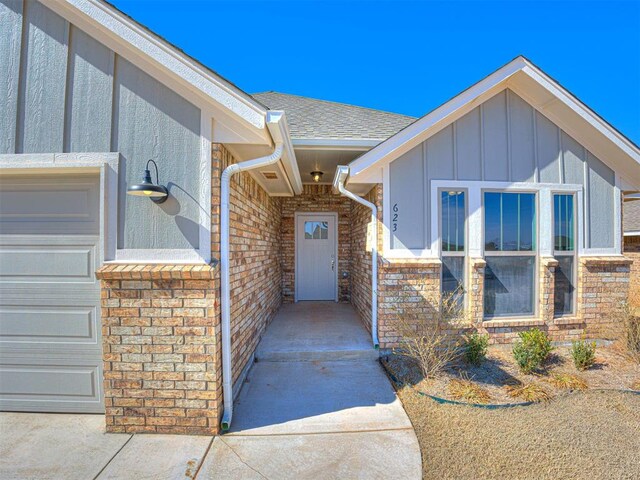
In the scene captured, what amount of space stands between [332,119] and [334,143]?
1342 mm

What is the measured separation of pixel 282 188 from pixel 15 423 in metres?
4.26

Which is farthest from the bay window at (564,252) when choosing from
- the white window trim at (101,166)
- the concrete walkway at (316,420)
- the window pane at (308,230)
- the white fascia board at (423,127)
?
the white window trim at (101,166)

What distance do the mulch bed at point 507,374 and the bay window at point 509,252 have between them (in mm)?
754

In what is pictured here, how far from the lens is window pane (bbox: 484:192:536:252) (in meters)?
4.25

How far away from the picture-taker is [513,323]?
428 cm

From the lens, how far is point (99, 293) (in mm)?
2768

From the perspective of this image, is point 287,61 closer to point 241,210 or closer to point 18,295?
point 241,210

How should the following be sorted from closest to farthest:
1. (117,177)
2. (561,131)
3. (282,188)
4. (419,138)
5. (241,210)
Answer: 1. (117,177)
2. (241,210)
3. (419,138)
4. (561,131)
5. (282,188)

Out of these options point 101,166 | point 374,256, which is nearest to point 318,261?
point 374,256

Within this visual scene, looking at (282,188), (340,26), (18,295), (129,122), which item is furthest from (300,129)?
(18,295)

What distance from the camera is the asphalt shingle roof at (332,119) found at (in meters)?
4.60

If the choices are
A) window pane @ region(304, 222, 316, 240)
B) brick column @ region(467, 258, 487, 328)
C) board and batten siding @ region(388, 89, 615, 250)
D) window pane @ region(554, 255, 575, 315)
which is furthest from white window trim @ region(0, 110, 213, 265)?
window pane @ region(554, 255, 575, 315)

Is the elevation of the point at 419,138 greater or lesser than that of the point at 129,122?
greater

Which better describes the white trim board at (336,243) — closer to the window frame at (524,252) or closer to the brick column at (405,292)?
the brick column at (405,292)
